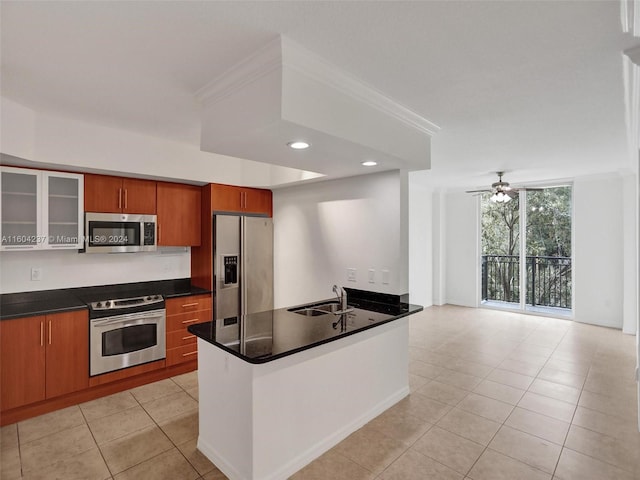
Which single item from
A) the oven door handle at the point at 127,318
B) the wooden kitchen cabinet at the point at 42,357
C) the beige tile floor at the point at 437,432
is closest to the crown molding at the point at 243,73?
the oven door handle at the point at 127,318

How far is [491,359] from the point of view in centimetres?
427

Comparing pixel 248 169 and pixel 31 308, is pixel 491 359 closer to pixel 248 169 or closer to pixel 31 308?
pixel 248 169

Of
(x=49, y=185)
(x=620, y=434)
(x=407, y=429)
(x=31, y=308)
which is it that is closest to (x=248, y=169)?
(x=49, y=185)

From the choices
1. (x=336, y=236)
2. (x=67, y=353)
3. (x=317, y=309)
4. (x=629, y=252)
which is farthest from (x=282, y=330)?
(x=629, y=252)

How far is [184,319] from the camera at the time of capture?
3820 mm

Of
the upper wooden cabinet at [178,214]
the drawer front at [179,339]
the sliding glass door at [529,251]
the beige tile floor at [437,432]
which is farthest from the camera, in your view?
the sliding glass door at [529,251]

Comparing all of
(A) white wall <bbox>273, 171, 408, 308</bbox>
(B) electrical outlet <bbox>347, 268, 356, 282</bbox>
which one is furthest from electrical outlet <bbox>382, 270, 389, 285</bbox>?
(B) electrical outlet <bbox>347, 268, 356, 282</bbox>

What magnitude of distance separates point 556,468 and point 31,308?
4.33m

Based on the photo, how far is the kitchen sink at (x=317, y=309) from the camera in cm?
315

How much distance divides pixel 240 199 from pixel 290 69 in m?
2.75

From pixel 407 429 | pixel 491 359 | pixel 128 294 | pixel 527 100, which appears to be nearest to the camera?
pixel 527 100

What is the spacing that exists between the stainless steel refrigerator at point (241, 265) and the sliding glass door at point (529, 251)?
16.2 feet

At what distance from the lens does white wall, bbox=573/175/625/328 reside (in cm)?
557

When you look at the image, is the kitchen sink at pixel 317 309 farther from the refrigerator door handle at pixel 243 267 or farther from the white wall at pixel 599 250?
the white wall at pixel 599 250
